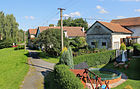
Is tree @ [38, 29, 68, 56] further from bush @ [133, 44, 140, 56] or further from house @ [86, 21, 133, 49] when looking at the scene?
bush @ [133, 44, 140, 56]

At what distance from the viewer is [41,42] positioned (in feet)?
80.7

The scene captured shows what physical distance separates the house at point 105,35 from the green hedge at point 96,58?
17.1 ft

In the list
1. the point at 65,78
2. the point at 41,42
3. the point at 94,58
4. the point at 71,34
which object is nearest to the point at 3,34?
the point at 71,34

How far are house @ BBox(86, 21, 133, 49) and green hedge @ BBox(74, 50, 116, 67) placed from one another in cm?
520

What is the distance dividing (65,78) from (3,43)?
2002 inches

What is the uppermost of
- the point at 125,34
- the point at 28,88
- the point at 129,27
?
the point at 129,27

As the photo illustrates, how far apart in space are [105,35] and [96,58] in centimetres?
913

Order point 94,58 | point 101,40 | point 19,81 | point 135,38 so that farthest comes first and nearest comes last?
point 135,38 → point 101,40 → point 94,58 → point 19,81

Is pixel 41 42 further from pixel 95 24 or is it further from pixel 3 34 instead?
pixel 3 34

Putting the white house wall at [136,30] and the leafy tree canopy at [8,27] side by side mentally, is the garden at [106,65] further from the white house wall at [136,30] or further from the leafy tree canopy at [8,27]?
the leafy tree canopy at [8,27]

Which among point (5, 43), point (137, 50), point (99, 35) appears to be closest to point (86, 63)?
point (137, 50)

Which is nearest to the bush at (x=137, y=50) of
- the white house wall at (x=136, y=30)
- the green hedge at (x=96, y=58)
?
the green hedge at (x=96, y=58)

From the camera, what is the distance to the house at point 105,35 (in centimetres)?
2484

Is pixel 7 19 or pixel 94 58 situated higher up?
pixel 7 19
